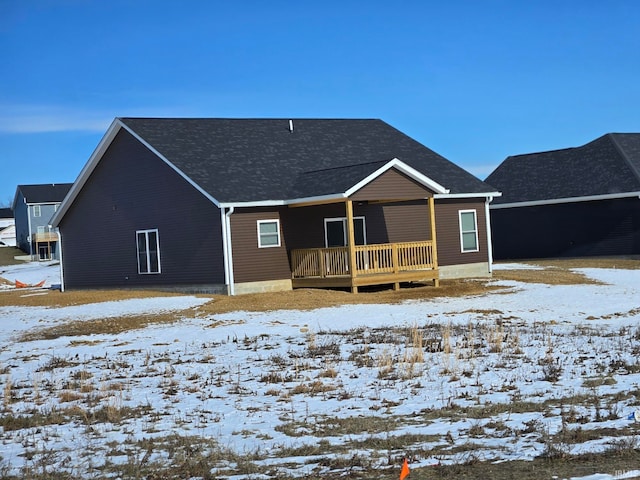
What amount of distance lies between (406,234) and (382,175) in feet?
15.3

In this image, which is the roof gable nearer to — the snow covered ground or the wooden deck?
the wooden deck

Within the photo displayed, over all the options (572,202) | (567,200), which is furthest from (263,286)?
(572,202)

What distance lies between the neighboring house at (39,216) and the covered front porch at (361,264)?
5838cm

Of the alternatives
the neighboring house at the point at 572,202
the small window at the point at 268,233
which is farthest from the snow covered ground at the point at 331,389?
the neighboring house at the point at 572,202

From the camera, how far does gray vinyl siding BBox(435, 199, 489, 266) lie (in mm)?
31844

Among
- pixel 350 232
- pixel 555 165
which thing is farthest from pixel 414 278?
pixel 555 165

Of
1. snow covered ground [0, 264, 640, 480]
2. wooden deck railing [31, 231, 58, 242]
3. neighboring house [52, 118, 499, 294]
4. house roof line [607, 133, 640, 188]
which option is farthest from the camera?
wooden deck railing [31, 231, 58, 242]

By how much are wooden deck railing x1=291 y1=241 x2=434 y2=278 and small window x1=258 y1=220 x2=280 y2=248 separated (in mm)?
700

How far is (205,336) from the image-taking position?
705 inches

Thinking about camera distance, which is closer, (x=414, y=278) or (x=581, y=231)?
(x=414, y=278)

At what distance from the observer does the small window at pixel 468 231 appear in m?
32.6

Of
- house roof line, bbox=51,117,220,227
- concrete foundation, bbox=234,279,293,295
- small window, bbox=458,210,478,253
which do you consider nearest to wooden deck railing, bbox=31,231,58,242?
house roof line, bbox=51,117,220,227

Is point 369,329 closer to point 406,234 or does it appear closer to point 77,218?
point 406,234

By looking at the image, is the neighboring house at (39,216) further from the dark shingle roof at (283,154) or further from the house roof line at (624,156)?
the house roof line at (624,156)
